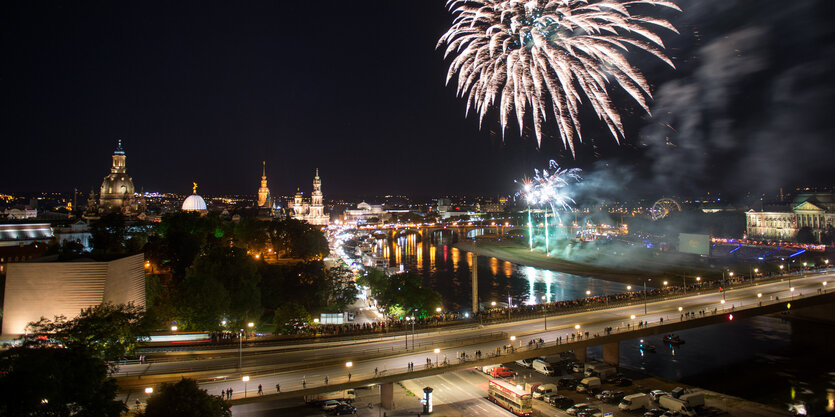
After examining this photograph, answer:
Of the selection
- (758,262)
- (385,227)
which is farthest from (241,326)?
(385,227)

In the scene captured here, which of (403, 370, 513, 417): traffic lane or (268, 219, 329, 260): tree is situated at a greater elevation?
(268, 219, 329, 260): tree

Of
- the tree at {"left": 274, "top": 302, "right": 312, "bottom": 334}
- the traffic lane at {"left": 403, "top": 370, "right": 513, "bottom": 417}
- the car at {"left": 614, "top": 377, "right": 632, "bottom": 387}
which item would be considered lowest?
the car at {"left": 614, "top": 377, "right": 632, "bottom": 387}

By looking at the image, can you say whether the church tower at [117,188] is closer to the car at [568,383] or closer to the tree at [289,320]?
the tree at [289,320]

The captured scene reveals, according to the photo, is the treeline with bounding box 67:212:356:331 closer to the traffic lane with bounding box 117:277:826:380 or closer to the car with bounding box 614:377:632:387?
the traffic lane with bounding box 117:277:826:380

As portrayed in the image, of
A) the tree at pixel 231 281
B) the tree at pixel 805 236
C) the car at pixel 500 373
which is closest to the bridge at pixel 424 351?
the car at pixel 500 373

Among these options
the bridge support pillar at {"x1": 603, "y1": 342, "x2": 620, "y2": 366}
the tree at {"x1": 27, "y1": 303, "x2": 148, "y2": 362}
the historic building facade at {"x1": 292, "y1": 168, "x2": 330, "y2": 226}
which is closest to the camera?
the tree at {"x1": 27, "y1": 303, "x2": 148, "y2": 362}

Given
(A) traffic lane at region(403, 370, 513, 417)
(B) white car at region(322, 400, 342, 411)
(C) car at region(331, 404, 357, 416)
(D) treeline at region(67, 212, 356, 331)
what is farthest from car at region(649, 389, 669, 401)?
(D) treeline at region(67, 212, 356, 331)

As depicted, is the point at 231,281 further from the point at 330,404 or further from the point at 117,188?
the point at 117,188

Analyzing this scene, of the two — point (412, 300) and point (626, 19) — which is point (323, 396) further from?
point (626, 19)

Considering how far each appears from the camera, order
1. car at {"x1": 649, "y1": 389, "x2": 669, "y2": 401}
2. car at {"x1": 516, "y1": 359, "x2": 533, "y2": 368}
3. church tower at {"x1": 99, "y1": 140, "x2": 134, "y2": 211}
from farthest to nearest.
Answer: church tower at {"x1": 99, "y1": 140, "x2": 134, "y2": 211}, car at {"x1": 516, "y1": 359, "x2": 533, "y2": 368}, car at {"x1": 649, "y1": 389, "x2": 669, "y2": 401}
